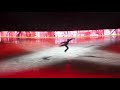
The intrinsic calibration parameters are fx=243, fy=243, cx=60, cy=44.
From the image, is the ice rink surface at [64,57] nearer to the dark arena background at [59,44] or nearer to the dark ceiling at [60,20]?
the dark arena background at [59,44]

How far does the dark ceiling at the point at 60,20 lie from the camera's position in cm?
338

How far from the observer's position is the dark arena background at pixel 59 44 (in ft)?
10.9

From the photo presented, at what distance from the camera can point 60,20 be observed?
3436mm

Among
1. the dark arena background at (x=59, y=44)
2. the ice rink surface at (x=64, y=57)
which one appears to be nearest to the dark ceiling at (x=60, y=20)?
the dark arena background at (x=59, y=44)

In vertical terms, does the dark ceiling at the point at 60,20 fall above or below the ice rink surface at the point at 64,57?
above

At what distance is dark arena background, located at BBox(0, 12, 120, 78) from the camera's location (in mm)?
3322

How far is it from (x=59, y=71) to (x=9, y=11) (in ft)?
3.49

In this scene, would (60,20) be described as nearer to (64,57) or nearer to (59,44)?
(59,44)

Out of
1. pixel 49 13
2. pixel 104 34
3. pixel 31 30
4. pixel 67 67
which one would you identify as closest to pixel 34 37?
pixel 31 30

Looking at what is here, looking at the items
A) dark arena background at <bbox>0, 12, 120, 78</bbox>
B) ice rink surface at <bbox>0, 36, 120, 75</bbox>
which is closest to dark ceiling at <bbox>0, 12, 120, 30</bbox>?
dark arena background at <bbox>0, 12, 120, 78</bbox>

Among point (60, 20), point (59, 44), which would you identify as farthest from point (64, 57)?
point (60, 20)

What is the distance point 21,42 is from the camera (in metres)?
3.48
